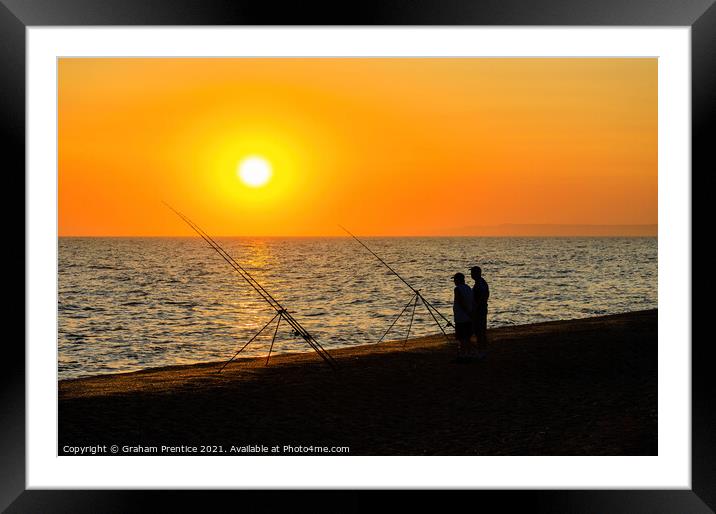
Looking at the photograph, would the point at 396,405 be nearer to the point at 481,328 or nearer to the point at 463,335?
the point at 463,335

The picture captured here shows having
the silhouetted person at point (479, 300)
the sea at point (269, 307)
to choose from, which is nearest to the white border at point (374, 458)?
the silhouetted person at point (479, 300)

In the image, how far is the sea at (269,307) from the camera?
1836 centimetres

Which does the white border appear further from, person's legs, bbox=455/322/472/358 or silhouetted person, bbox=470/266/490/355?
person's legs, bbox=455/322/472/358

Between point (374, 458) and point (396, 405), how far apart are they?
240cm

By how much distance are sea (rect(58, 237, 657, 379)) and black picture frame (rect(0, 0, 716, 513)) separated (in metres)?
9.56

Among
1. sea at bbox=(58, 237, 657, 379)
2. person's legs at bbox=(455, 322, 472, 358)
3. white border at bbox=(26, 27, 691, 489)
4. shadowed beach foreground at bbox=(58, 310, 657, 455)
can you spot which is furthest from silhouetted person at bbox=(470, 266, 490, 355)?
sea at bbox=(58, 237, 657, 379)

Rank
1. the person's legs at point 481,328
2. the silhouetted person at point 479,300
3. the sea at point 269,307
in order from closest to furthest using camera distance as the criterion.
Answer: the silhouetted person at point 479,300, the person's legs at point 481,328, the sea at point 269,307

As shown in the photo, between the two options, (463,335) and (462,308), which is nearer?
(462,308)
